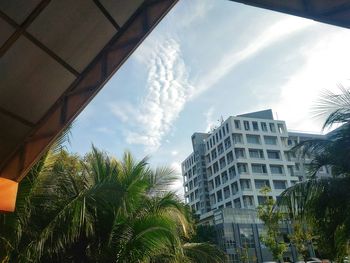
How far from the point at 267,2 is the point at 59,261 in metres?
7.92

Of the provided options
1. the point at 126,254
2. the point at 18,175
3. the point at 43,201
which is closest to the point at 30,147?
the point at 18,175

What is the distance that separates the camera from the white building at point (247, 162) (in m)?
68.5

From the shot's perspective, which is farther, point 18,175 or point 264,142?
point 264,142

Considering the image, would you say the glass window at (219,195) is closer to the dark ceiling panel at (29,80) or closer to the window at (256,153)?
the window at (256,153)

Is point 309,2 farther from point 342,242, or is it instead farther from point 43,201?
point 342,242

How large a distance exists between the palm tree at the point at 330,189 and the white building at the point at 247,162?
187 ft

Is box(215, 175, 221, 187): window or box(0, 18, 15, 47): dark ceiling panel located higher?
box(215, 175, 221, 187): window

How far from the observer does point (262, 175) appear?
6956cm

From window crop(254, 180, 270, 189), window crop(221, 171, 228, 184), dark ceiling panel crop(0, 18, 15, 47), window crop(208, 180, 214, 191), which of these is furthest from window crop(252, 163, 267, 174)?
dark ceiling panel crop(0, 18, 15, 47)

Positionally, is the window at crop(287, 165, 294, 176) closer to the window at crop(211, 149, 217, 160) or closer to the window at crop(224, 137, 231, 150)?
the window at crop(224, 137, 231, 150)

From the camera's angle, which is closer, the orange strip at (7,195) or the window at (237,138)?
the orange strip at (7,195)

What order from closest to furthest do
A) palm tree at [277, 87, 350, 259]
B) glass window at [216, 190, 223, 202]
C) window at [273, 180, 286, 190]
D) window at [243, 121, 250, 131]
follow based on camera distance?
palm tree at [277, 87, 350, 259] → window at [273, 180, 286, 190] → window at [243, 121, 250, 131] → glass window at [216, 190, 223, 202]

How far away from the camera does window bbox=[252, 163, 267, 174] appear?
70106 mm

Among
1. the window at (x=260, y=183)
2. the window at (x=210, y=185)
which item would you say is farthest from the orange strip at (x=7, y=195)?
the window at (x=210, y=185)
